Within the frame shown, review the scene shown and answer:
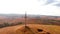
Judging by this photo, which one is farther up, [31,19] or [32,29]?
[31,19]

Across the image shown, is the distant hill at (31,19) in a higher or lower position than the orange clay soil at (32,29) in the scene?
higher

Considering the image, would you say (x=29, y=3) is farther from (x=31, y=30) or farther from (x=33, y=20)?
(x=31, y=30)

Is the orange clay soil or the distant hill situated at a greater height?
the distant hill

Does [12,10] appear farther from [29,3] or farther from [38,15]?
[38,15]

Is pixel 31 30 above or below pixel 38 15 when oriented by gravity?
below

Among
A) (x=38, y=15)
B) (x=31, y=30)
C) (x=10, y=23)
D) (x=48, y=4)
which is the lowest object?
(x=31, y=30)

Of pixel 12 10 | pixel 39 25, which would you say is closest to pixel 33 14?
pixel 39 25
